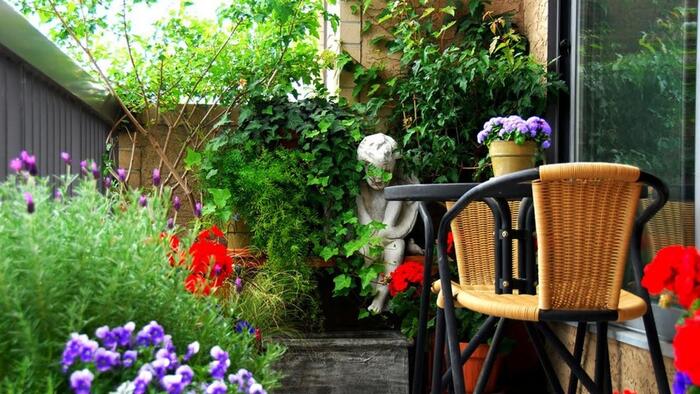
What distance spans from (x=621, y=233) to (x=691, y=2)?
965mm

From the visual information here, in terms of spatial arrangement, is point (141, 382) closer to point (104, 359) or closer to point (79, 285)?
point (104, 359)

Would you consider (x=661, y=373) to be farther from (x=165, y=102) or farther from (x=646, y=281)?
(x=165, y=102)

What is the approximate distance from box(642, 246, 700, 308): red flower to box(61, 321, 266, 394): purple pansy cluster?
3.08 ft

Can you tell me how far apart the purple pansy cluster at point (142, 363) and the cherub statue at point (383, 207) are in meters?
2.19

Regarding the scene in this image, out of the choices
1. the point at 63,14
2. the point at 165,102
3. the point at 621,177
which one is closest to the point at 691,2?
the point at 621,177

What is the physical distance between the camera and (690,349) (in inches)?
49.3

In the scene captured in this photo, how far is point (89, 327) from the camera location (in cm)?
113

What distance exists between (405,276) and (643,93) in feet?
3.92

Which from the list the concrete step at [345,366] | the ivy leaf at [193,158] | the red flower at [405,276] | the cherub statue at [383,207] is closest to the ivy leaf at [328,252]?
the cherub statue at [383,207]

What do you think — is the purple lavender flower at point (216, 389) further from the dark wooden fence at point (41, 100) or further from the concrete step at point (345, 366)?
the concrete step at point (345, 366)

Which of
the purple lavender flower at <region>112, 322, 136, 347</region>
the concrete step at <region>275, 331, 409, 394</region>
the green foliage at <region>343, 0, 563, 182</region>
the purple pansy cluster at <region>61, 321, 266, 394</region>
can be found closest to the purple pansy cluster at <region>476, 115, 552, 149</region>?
the green foliage at <region>343, 0, 563, 182</region>

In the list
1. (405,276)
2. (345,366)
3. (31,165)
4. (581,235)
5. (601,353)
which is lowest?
(345,366)

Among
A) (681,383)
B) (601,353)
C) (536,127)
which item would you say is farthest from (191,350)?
(536,127)

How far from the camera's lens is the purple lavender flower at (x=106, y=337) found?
105 centimetres
